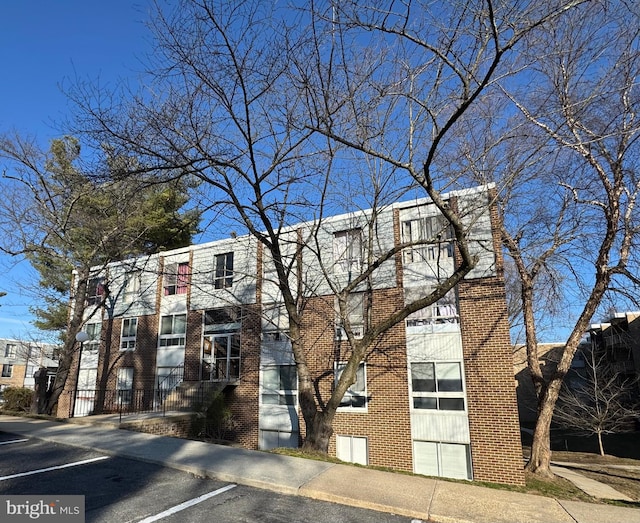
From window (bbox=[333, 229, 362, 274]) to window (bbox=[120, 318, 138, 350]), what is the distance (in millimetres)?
11250

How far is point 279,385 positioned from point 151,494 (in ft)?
37.6

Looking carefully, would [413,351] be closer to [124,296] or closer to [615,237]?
[615,237]

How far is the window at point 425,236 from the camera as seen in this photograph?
1459 centimetres

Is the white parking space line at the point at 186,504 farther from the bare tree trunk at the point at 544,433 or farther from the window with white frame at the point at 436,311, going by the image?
the bare tree trunk at the point at 544,433

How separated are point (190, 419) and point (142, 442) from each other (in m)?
6.92

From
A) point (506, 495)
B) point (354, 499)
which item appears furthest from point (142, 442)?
point (506, 495)

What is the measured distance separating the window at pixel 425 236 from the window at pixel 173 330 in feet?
35.0

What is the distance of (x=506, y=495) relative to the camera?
5586 millimetres

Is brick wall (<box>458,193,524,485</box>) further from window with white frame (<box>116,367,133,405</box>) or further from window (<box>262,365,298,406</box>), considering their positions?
window with white frame (<box>116,367,133,405</box>)

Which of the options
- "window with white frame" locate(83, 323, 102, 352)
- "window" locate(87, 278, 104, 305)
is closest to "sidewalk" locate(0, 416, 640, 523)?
"window with white frame" locate(83, 323, 102, 352)

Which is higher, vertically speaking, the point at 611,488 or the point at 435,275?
the point at 435,275

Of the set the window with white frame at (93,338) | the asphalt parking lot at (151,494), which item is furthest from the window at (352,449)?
the window with white frame at (93,338)

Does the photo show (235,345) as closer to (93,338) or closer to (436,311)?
(436,311)

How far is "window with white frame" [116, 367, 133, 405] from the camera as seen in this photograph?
65.6 feet
